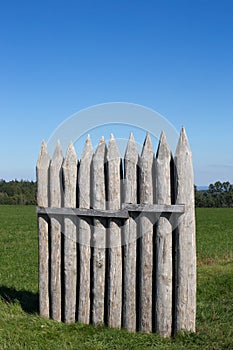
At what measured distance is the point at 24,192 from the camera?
3880 inches

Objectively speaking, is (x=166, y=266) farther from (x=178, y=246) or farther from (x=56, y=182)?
(x=56, y=182)

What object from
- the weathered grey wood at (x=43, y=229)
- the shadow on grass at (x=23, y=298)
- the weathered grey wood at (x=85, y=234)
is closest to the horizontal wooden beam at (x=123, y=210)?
A: the weathered grey wood at (x=85, y=234)

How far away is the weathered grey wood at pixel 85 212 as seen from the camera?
5.68m

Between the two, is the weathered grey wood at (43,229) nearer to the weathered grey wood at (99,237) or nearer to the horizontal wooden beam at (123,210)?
the horizontal wooden beam at (123,210)

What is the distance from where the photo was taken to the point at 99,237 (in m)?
5.89

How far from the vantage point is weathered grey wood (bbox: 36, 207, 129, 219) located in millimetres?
5676

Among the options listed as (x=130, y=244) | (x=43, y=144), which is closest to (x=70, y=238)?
(x=130, y=244)

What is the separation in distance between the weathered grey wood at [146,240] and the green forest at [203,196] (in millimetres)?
83658

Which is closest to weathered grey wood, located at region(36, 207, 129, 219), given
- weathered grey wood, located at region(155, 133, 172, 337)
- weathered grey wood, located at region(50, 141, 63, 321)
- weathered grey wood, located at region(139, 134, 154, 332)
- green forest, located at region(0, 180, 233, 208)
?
weathered grey wood, located at region(50, 141, 63, 321)

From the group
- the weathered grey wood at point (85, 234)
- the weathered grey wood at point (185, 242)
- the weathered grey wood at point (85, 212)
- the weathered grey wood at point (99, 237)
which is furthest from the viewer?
the weathered grey wood at point (85, 234)

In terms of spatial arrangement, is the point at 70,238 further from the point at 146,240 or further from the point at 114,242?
the point at 146,240

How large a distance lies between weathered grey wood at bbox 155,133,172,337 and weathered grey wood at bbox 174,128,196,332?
108 mm

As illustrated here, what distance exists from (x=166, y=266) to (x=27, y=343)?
1.91 meters

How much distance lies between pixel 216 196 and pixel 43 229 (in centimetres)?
9150
